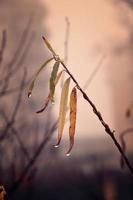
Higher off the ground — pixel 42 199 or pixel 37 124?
pixel 37 124

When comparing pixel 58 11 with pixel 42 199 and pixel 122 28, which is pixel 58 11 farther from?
pixel 42 199

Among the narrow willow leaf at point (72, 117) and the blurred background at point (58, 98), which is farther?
the blurred background at point (58, 98)

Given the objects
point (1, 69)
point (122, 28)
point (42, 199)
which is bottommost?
point (42, 199)

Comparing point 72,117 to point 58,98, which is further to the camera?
point 58,98

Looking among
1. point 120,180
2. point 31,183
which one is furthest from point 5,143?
point 120,180

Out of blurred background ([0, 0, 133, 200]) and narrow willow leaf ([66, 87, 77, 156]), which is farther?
blurred background ([0, 0, 133, 200])

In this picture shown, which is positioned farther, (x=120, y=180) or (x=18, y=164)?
(x=120, y=180)

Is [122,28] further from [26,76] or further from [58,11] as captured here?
[26,76]

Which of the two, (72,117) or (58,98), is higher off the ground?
(58,98)
